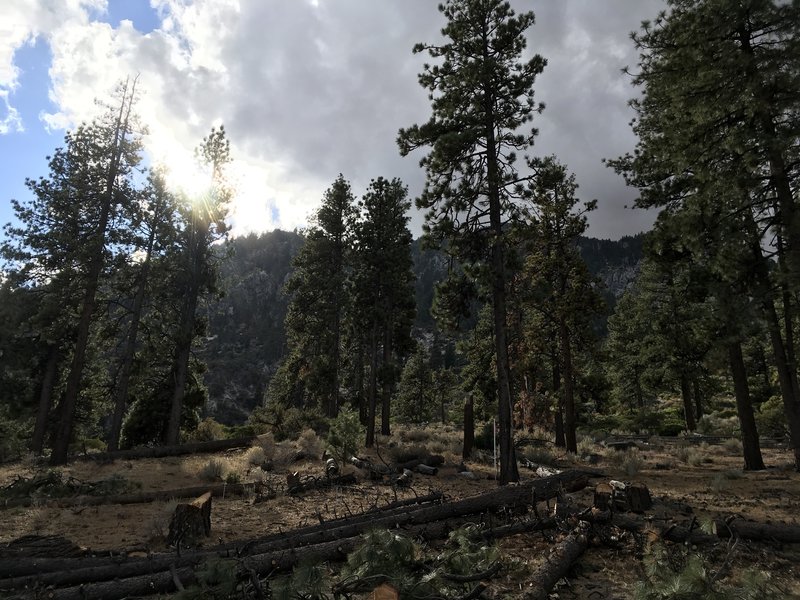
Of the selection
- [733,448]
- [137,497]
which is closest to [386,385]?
[137,497]

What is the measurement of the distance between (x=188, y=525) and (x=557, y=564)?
5.97m

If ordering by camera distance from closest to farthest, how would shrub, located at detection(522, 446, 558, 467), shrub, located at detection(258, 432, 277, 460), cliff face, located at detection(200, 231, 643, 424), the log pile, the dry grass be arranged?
the log pile, shrub, located at detection(522, 446, 558, 467), shrub, located at detection(258, 432, 277, 460), the dry grass, cliff face, located at detection(200, 231, 643, 424)

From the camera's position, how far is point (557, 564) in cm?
574

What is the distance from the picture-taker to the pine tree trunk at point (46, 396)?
23766 millimetres

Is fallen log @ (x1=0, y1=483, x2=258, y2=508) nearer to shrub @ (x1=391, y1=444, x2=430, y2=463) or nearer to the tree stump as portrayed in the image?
the tree stump

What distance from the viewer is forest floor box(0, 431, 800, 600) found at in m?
6.00

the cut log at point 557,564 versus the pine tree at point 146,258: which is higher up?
the pine tree at point 146,258

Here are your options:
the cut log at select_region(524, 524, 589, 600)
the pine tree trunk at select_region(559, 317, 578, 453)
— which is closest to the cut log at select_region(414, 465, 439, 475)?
A: the pine tree trunk at select_region(559, 317, 578, 453)

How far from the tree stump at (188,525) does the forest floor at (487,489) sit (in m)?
0.23

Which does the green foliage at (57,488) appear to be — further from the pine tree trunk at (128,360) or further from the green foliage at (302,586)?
the green foliage at (302,586)

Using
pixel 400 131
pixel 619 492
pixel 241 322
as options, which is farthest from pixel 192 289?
pixel 241 322

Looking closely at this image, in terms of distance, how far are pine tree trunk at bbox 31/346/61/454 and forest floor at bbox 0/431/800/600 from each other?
5.51 m

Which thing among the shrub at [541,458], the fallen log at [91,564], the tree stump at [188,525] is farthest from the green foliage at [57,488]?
the shrub at [541,458]

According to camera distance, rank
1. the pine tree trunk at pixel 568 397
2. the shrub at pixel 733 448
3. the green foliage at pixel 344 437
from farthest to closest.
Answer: the shrub at pixel 733 448 < the pine tree trunk at pixel 568 397 < the green foliage at pixel 344 437
